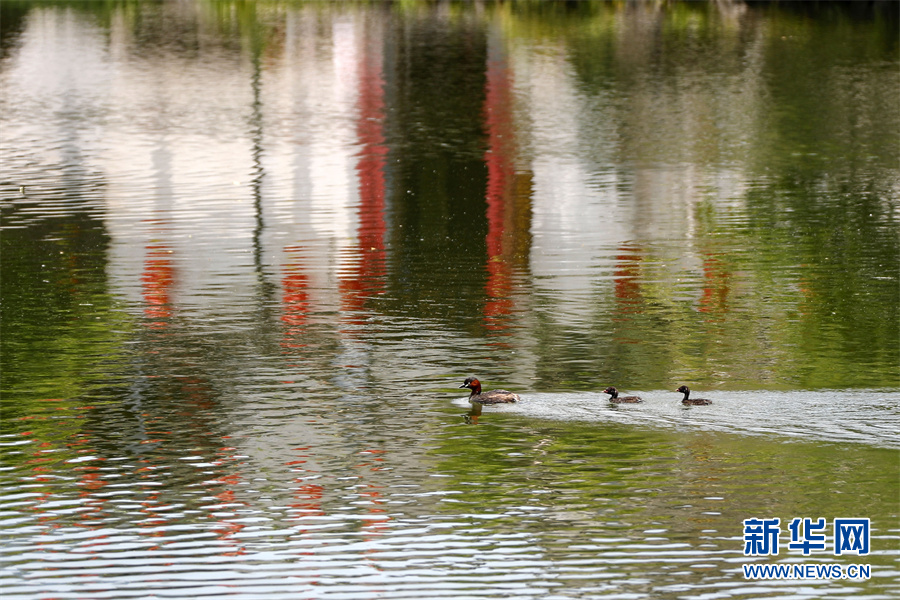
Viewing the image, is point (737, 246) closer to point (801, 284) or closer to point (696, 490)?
point (801, 284)

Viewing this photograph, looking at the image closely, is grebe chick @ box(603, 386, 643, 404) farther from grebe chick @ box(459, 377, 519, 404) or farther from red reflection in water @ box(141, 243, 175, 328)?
red reflection in water @ box(141, 243, 175, 328)

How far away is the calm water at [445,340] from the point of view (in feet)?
48.4

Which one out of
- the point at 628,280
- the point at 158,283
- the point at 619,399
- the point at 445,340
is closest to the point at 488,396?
the point at 619,399

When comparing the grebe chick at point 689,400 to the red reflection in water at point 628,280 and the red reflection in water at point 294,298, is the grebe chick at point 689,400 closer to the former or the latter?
the red reflection in water at point 628,280

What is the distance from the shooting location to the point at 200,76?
2394 inches

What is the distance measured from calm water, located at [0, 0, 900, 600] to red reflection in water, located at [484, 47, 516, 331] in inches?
5.5

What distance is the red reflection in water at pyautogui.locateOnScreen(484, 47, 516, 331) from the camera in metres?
25.2

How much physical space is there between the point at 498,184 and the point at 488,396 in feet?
60.0

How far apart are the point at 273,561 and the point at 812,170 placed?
85.8 ft

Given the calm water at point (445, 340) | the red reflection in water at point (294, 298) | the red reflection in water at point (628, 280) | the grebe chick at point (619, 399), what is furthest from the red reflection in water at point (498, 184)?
the grebe chick at point (619, 399)

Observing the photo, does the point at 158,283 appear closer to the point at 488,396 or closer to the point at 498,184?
the point at 488,396

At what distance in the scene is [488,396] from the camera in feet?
61.7

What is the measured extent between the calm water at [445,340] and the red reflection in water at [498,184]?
0.14m

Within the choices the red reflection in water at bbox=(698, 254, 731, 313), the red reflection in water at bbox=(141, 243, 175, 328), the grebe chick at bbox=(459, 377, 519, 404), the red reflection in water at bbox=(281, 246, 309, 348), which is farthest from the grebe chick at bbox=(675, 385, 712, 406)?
the red reflection in water at bbox=(141, 243, 175, 328)
